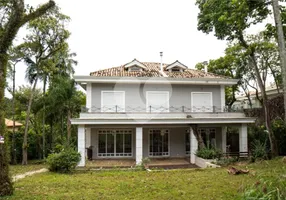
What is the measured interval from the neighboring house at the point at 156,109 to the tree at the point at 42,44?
5017 mm

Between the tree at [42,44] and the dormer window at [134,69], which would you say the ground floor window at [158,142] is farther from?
the tree at [42,44]

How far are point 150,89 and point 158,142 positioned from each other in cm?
447

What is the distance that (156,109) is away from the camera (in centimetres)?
2028

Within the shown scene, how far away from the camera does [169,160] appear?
19281 mm

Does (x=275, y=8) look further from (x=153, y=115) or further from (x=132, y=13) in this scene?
(x=153, y=115)

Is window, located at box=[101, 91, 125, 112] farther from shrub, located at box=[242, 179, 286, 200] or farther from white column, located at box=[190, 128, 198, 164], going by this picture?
shrub, located at box=[242, 179, 286, 200]

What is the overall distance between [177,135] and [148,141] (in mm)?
2520

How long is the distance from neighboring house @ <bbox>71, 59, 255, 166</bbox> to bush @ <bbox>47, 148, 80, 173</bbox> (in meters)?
4.41

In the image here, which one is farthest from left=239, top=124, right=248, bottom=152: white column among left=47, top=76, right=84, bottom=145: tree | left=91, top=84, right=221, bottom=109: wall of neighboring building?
left=47, top=76, right=84, bottom=145: tree

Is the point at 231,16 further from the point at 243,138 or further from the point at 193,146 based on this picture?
the point at 243,138

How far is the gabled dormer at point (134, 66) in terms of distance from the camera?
21922 mm

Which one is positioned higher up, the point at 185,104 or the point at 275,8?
the point at 275,8

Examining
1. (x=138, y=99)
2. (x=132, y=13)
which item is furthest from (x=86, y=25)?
(x=138, y=99)

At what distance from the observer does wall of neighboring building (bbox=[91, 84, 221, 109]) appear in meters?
19.8
